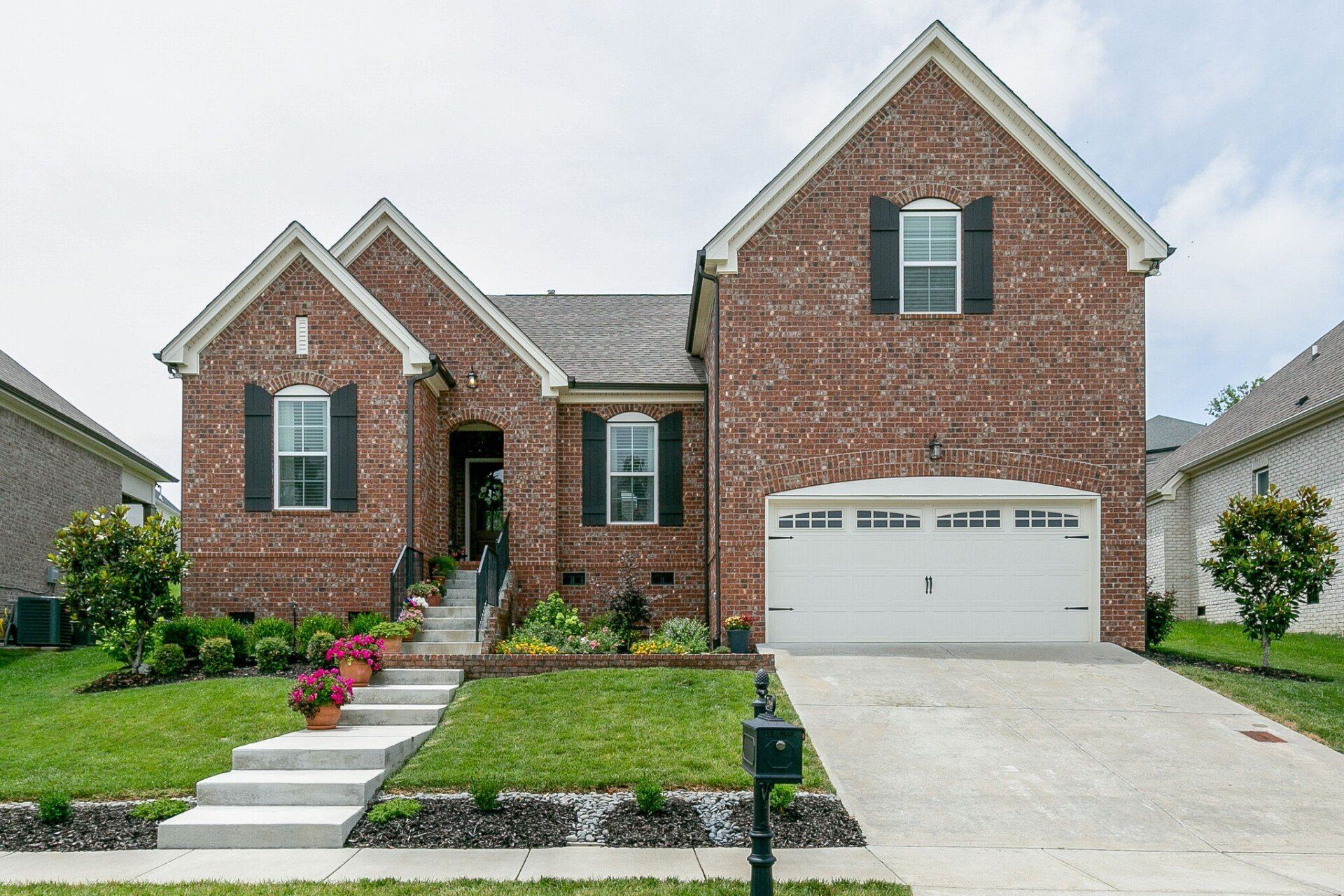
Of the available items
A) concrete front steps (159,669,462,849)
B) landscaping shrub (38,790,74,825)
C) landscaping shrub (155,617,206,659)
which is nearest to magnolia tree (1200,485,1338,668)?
concrete front steps (159,669,462,849)

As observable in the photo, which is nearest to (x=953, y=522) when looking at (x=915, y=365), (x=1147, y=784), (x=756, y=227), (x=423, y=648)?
(x=915, y=365)

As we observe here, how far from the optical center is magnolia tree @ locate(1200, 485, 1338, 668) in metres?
14.3

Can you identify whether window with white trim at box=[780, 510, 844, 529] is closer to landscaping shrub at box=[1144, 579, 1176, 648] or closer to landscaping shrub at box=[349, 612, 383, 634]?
landscaping shrub at box=[1144, 579, 1176, 648]

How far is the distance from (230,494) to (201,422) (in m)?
1.13

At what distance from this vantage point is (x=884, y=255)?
15.4 m

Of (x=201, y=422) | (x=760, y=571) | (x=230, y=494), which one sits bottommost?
(x=760, y=571)

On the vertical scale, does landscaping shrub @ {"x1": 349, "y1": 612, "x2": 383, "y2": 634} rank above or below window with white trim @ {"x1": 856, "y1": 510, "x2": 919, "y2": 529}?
below

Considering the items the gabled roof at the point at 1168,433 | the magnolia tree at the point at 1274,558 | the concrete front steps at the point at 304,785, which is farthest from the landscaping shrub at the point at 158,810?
the gabled roof at the point at 1168,433

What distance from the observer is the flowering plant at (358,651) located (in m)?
12.3

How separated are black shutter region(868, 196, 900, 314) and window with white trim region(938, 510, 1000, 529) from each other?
2982 mm

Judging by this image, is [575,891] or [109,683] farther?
[109,683]

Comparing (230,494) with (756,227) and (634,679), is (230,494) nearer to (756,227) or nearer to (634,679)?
(634,679)

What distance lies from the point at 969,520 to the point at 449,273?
29.4ft

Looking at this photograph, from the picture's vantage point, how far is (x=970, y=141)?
15570 mm
